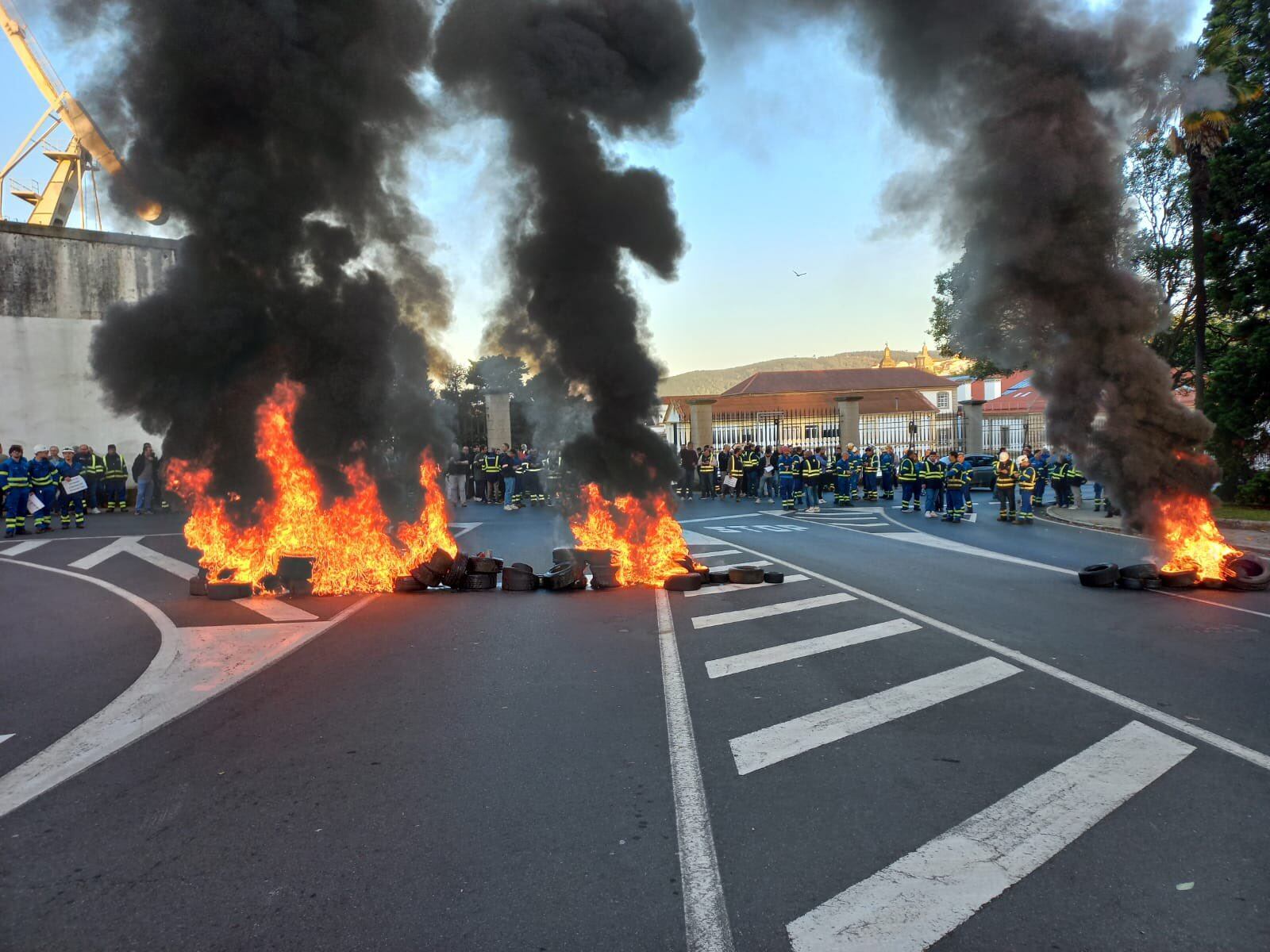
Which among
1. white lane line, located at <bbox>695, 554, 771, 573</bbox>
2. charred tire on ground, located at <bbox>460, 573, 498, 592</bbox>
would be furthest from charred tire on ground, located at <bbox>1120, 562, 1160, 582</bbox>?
charred tire on ground, located at <bbox>460, 573, 498, 592</bbox>

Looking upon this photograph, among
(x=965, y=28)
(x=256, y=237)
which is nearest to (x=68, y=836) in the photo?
(x=256, y=237)

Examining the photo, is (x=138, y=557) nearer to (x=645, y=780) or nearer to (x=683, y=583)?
(x=683, y=583)

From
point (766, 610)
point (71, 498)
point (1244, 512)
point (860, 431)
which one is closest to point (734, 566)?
point (766, 610)

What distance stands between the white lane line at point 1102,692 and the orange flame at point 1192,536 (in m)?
3.37

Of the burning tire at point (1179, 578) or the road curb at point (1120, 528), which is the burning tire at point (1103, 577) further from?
the road curb at point (1120, 528)

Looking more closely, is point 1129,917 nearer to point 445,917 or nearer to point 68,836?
point 445,917

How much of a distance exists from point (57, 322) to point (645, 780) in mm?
26510

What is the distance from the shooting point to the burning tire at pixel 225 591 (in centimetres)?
918

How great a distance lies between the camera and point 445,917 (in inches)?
111

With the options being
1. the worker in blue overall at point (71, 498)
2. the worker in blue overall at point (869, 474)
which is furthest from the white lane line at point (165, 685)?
the worker in blue overall at point (869, 474)

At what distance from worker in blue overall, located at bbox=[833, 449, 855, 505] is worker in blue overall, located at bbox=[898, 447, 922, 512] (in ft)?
7.91

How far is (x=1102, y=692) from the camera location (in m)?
5.23

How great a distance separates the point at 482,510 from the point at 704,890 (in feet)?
66.8

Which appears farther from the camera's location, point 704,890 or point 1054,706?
point 1054,706
